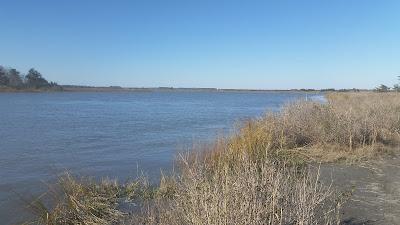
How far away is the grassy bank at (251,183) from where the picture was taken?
520 cm

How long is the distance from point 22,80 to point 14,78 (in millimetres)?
4195

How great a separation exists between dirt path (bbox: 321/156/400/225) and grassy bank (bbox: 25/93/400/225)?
1.13 ft

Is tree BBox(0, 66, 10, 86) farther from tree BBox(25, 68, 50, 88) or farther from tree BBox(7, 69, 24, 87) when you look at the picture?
tree BBox(25, 68, 50, 88)

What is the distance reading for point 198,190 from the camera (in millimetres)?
5711

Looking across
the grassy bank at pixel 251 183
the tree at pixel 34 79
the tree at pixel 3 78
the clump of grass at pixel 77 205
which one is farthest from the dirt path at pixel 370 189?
the tree at pixel 34 79

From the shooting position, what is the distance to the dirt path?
26.5 feet

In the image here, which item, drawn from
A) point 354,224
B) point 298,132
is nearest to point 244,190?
point 354,224

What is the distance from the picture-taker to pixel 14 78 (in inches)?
5241

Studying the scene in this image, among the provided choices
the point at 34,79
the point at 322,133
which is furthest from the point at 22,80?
the point at 322,133

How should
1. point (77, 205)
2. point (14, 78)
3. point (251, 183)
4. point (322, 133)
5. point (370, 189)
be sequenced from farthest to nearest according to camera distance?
point (14, 78) < point (322, 133) < point (370, 189) < point (77, 205) < point (251, 183)

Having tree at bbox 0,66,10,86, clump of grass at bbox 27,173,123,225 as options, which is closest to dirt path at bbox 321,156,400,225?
clump of grass at bbox 27,173,123,225

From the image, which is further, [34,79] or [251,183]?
[34,79]

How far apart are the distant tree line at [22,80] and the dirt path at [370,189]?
128 m

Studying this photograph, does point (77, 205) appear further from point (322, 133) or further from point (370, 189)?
point (322, 133)
